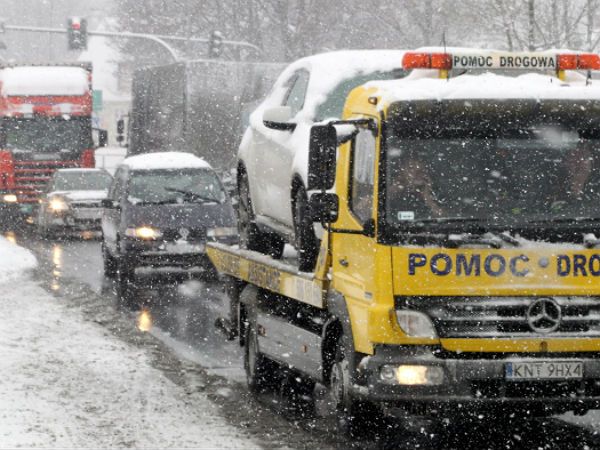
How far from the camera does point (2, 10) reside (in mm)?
136750

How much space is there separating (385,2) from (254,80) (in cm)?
2451

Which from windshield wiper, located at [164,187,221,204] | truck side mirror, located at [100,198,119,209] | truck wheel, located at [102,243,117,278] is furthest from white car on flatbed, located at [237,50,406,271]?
truck wheel, located at [102,243,117,278]

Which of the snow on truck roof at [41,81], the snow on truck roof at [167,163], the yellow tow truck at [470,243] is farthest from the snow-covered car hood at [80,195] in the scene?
the yellow tow truck at [470,243]

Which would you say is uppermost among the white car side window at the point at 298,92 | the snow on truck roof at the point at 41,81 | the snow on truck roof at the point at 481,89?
the snow on truck roof at the point at 481,89

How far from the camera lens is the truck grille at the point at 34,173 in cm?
3597

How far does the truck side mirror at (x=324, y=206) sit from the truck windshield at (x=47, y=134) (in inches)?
1073

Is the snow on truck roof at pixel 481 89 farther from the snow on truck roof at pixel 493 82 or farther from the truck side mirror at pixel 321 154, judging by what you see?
the truck side mirror at pixel 321 154

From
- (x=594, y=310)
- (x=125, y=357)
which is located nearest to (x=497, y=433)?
(x=594, y=310)

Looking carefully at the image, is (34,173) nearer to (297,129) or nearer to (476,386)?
(297,129)

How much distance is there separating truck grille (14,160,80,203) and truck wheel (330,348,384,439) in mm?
27270

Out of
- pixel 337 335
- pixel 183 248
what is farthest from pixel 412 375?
pixel 183 248

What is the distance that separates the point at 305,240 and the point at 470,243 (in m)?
2.21

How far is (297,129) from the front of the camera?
11.0m

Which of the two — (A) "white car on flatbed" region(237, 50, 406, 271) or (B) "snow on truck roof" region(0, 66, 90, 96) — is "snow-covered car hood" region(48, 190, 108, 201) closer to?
(B) "snow on truck roof" region(0, 66, 90, 96)
